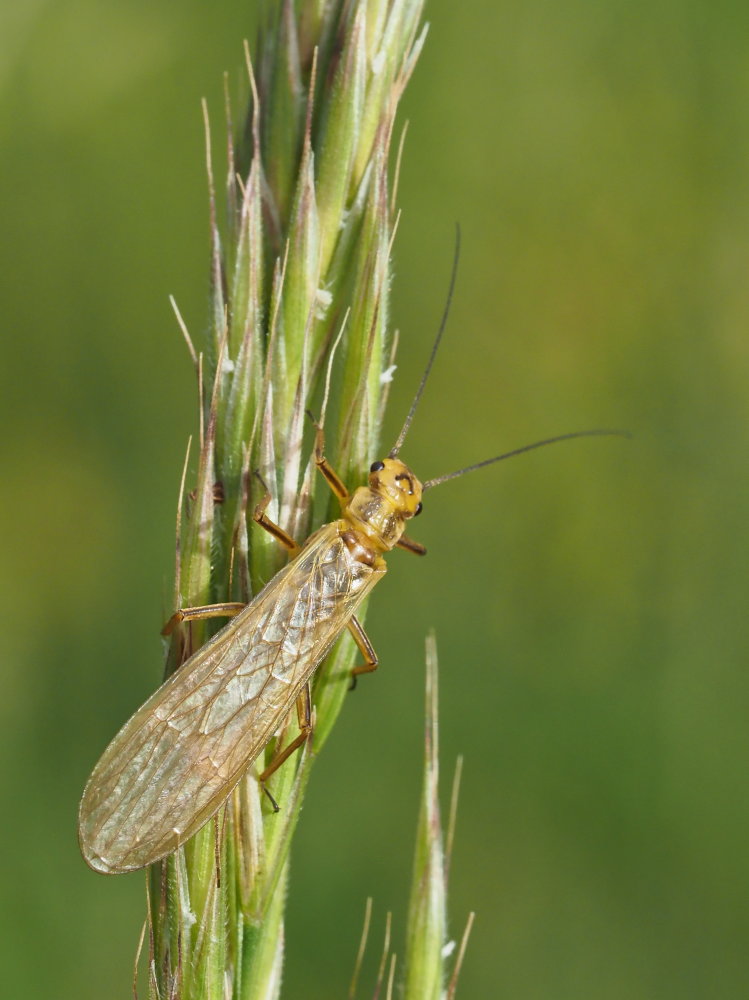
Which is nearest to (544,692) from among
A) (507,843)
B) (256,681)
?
(507,843)

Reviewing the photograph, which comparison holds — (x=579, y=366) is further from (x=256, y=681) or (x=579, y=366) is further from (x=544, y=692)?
(x=256, y=681)

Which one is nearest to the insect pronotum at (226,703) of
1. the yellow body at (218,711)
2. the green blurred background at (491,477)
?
the yellow body at (218,711)

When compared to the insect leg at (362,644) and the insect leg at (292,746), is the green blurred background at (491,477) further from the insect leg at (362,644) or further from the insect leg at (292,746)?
the insect leg at (292,746)

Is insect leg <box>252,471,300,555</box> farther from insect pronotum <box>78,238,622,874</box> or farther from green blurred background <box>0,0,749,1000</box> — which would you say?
green blurred background <box>0,0,749,1000</box>

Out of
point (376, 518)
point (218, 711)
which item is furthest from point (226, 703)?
point (376, 518)

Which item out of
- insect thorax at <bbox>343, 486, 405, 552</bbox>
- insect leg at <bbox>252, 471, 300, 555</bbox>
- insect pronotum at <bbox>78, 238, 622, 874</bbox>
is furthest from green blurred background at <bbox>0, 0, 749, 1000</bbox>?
insect leg at <bbox>252, 471, 300, 555</bbox>

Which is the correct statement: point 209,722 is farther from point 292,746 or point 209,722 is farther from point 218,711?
point 292,746
